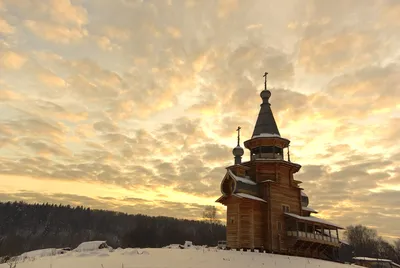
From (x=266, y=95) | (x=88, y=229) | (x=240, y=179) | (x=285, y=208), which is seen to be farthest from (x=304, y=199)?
→ (x=88, y=229)

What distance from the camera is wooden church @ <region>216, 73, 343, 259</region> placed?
3200cm

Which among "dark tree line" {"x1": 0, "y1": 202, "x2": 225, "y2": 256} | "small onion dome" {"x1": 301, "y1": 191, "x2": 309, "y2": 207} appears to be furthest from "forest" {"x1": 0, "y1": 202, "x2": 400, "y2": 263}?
"small onion dome" {"x1": 301, "y1": 191, "x2": 309, "y2": 207}

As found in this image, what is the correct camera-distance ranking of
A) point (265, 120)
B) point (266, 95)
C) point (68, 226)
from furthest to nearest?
point (68, 226)
point (266, 95)
point (265, 120)

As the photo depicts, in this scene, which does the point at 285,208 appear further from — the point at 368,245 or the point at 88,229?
the point at 88,229

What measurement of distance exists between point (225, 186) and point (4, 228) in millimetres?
133234

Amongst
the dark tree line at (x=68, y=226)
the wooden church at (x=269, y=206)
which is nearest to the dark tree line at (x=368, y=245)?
the dark tree line at (x=68, y=226)

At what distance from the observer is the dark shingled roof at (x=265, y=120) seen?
124 feet

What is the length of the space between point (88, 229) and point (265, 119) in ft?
443

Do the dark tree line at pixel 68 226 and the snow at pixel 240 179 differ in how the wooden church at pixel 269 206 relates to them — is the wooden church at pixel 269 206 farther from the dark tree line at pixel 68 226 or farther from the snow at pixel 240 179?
the dark tree line at pixel 68 226

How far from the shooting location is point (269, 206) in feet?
108

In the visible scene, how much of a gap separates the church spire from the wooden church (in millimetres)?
124

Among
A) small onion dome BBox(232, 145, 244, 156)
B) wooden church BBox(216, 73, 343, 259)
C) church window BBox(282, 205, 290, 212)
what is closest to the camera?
wooden church BBox(216, 73, 343, 259)

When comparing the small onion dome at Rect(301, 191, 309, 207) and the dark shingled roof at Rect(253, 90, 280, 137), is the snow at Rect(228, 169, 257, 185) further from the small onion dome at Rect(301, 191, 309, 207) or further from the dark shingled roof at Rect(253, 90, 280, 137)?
the small onion dome at Rect(301, 191, 309, 207)

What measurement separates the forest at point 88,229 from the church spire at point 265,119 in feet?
195
